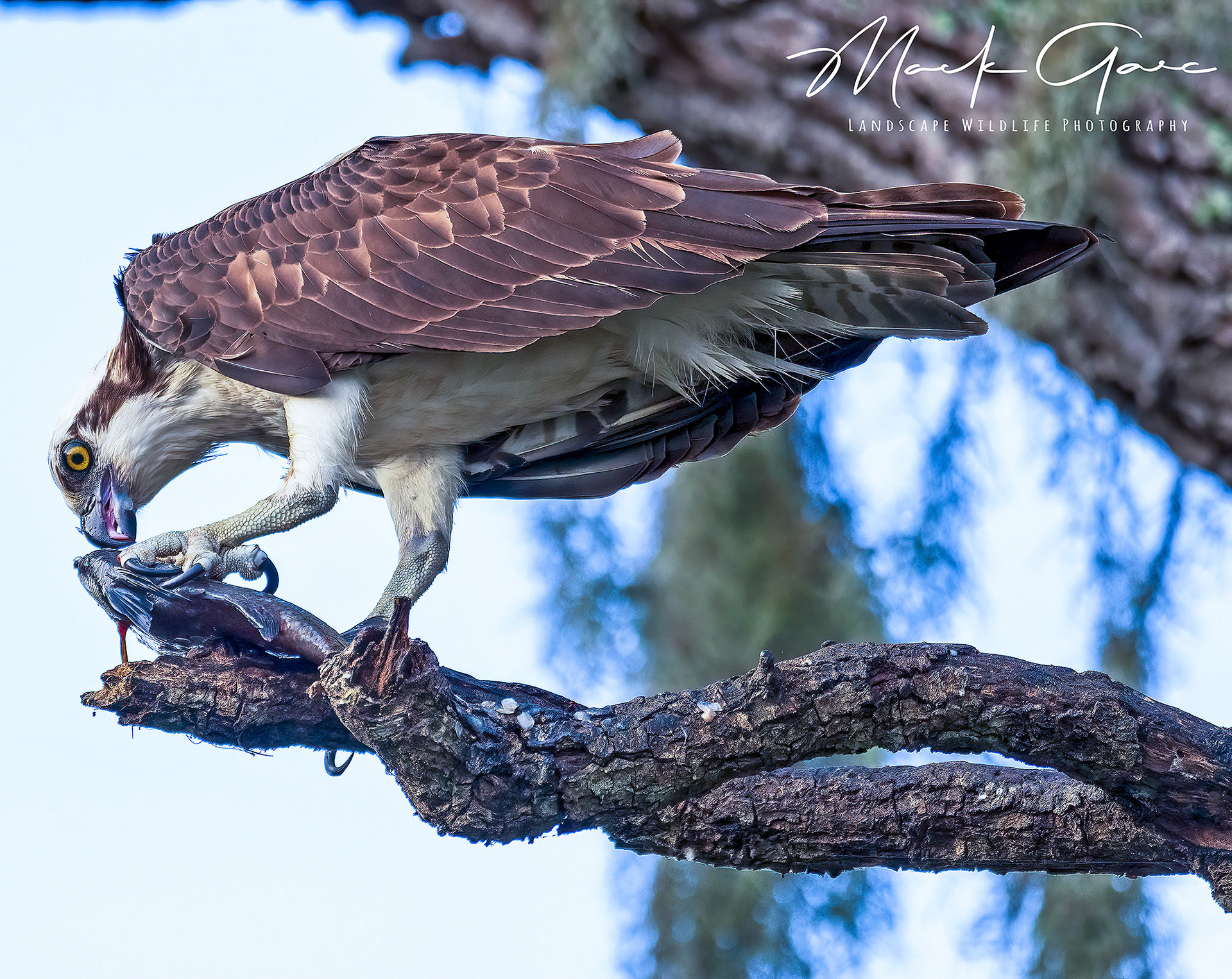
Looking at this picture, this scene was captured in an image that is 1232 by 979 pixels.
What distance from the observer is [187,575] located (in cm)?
268

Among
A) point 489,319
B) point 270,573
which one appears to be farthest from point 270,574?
point 489,319

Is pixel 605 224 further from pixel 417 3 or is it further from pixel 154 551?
pixel 417 3

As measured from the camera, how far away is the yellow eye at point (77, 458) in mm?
3242

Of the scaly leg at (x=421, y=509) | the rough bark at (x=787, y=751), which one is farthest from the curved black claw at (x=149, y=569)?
the scaly leg at (x=421, y=509)

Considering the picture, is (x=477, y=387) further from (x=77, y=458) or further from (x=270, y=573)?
(x=77, y=458)

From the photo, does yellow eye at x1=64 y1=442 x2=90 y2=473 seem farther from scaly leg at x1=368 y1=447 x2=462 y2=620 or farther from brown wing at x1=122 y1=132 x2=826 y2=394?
scaly leg at x1=368 y1=447 x2=462 y2=620

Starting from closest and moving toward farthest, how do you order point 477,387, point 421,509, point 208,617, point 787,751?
point 787,751, point 208,617, point 477,387, point 421,509

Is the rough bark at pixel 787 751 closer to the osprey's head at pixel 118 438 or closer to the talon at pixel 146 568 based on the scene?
the talon at pixel 146 568

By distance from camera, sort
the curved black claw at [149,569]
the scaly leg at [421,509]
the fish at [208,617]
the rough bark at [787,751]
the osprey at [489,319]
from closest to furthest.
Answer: the rough bark at [787,751]
the fish at [208,617]
the osprey at [489,319]
the curved black claw at [149,569]
the scaly leg at [421,509]

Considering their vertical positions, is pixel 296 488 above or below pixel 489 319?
below

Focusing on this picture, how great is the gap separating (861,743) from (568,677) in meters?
2.64

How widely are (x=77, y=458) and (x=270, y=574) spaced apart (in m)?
0.71

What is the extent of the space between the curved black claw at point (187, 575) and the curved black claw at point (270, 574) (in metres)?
0.19

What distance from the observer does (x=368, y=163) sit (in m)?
3.02
